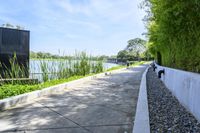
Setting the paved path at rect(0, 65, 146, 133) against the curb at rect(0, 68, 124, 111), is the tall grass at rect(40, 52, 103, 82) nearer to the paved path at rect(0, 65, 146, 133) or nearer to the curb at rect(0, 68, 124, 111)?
the curb at rect(0, 68, 124, 111)

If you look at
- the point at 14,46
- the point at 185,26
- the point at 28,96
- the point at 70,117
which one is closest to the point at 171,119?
the point at 70,117

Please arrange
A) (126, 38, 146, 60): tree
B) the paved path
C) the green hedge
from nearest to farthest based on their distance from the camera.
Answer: the paved path
the green hedge
(126, 38, 146, 60): tree

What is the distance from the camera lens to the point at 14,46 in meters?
11.5

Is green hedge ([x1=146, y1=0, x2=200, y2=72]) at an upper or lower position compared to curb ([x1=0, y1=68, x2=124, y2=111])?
upper

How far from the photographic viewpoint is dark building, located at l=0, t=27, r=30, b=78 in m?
10.9

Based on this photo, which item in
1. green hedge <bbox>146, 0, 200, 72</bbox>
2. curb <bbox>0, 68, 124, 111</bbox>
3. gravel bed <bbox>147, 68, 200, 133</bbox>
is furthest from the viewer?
curb <bbox>0, 68, 124, 111</bbox>

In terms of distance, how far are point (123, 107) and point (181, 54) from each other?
233 centimetres

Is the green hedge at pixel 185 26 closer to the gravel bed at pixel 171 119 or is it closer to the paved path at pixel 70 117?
the gravel bed at pixel 171 119

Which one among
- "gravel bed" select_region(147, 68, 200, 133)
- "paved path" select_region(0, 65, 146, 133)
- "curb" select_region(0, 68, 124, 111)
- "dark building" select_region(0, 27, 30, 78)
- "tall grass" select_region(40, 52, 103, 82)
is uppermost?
"dark building" select_region(0, 27, 30, 78)

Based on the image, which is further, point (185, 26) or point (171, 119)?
point (185, 26)

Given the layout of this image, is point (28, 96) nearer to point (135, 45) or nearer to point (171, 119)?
point (171, 119)

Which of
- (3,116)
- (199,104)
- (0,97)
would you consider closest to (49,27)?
(0,97)

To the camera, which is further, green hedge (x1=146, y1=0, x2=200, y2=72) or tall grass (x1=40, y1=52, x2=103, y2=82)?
tall grass (x1=40, y1=52, x2=103, y2=82)

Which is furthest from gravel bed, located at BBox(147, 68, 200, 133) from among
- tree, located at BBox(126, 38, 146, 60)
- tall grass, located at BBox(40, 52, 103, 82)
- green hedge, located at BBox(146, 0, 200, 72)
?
tree, located at BBox(126, 38, 146, 60)
